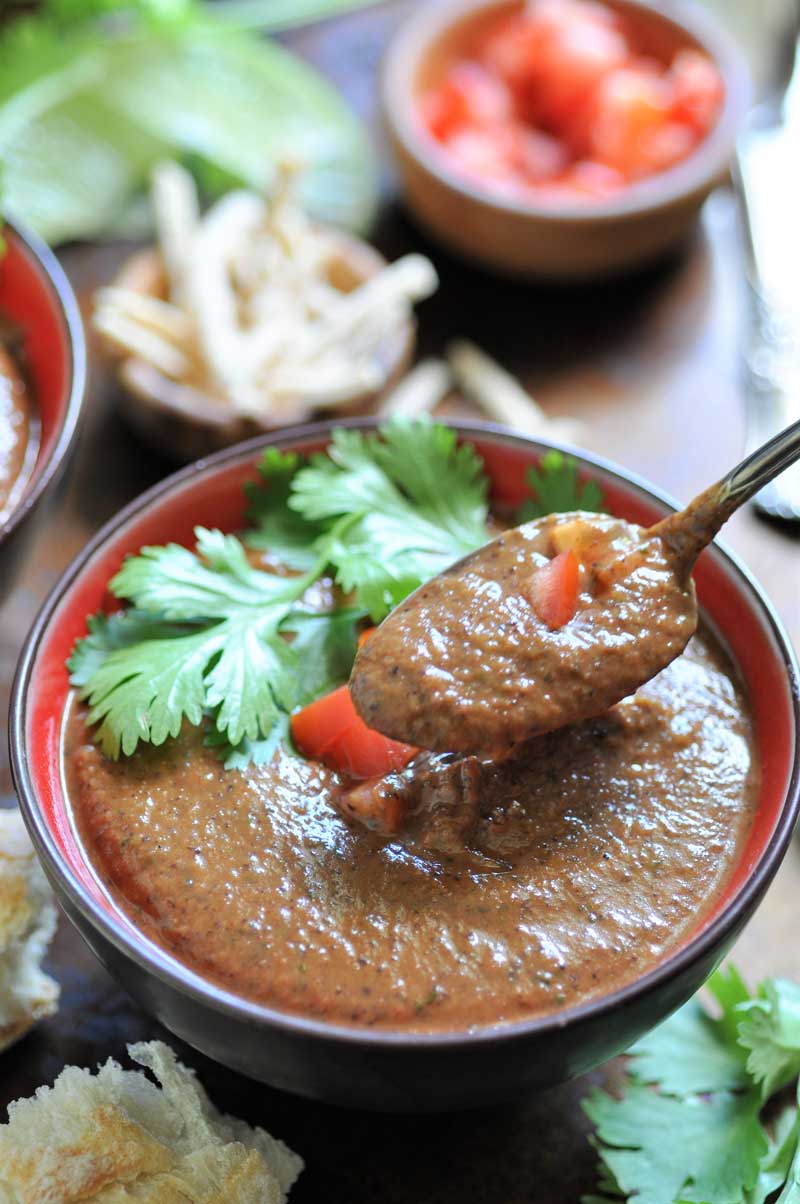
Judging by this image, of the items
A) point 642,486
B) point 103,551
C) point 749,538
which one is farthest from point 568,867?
point 749,538

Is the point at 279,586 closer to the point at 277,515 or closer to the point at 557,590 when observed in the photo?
the point at 277,515

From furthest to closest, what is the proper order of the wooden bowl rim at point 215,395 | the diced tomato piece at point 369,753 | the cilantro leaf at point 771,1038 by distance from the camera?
the wooden bowl rim at point 215,395 → the cilantro leaf at point 771,1038 → the diced tomato piece at point 369,753

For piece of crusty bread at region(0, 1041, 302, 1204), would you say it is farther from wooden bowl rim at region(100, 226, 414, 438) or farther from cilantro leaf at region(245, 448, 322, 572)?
wooden bowl rim at region(100, 226, 414, 438)

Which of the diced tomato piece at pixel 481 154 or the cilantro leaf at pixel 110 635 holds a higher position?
the diced tomato piece at pixel 481 154

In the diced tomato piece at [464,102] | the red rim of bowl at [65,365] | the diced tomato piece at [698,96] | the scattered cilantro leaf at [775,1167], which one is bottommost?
the scattered cilantro leaf at [775,1167]

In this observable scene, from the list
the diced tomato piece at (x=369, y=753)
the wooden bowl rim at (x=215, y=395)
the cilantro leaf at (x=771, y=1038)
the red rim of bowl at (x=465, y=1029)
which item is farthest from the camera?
the wooden bowl rim at (x=215, y=395)

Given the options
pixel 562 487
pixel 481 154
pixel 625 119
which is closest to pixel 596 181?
pixel 625 119

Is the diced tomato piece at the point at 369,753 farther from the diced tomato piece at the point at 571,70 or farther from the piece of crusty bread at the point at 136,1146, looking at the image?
the diced tomato piece at the point at 571,70

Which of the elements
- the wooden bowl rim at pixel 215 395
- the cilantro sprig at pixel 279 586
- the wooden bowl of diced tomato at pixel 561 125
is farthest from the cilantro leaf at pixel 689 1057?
the wooden bowl of diced tomato at pixel 561 125
